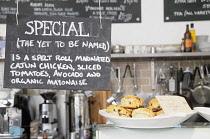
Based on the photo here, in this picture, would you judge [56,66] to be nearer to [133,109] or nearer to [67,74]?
[67,74]

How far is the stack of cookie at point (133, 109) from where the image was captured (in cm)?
113

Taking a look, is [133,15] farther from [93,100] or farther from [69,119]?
[69,119]

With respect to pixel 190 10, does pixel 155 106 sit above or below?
below

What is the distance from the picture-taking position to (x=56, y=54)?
1574 millimetres

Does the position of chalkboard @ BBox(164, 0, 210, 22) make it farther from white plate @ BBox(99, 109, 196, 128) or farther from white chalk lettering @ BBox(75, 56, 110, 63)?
white plate @ BBox(99, 109, 196, 128)

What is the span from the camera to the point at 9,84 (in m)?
1.53

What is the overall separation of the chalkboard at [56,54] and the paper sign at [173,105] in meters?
0.41

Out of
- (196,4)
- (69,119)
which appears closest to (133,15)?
(196,4)

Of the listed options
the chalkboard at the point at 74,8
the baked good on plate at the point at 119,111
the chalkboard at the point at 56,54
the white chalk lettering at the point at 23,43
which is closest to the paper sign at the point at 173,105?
the baked good on plate at the point at 119,111

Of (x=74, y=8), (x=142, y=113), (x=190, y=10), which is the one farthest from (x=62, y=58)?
(x=190, y=10)

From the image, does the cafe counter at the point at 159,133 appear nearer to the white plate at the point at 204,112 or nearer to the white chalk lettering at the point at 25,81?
the white plate at the point at 204,112

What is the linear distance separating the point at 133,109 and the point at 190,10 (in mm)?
2332

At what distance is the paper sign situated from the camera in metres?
1.15

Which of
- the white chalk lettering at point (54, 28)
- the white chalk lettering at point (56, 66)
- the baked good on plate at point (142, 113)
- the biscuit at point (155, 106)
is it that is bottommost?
the baked good on plate at point (142, 113)
